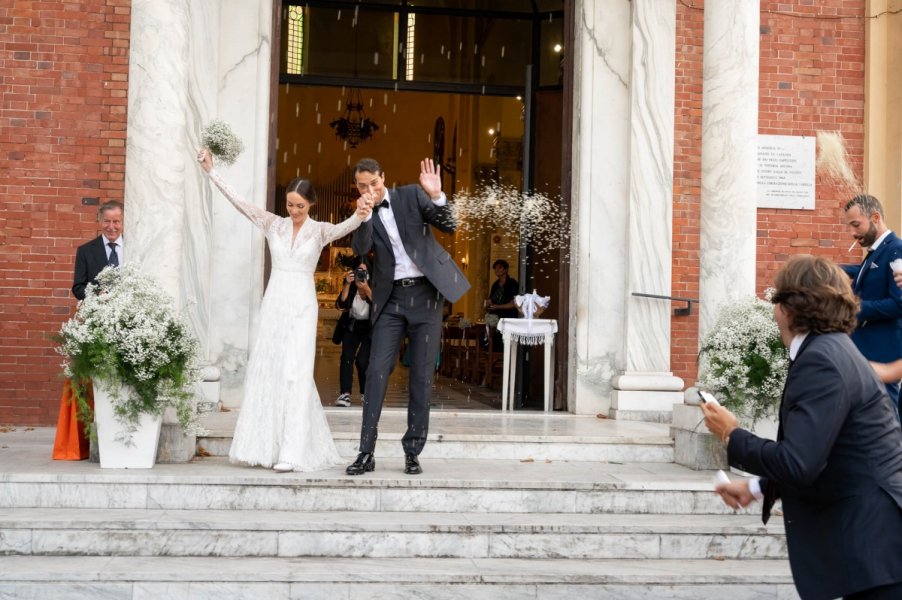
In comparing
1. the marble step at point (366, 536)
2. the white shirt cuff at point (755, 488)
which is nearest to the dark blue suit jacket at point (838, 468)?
the white shirt cuff at point (755, 488)

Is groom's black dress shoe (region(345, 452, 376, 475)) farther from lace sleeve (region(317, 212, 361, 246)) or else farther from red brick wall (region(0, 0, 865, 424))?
red brick wall (region(0, 0, 865, 424))

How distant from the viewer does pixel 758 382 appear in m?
6.88

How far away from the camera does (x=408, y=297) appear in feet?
21.1

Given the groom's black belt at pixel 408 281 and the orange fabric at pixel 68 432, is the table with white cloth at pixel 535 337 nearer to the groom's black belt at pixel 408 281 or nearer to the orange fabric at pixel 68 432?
the groom's black belt at pixel 408 281

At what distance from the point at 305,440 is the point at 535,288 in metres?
5.11

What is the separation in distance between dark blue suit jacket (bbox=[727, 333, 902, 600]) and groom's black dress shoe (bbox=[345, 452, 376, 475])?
3811 millimetres

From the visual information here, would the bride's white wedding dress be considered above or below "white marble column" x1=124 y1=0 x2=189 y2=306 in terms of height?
below

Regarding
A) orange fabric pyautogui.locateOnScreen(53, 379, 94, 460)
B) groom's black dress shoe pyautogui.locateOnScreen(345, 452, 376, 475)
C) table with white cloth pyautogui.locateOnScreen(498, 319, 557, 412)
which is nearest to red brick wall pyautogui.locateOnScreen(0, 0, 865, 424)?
orange fabric pyautogui.locateOnScreen(53, 379, 94, 460)

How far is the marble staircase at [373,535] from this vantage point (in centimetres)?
500

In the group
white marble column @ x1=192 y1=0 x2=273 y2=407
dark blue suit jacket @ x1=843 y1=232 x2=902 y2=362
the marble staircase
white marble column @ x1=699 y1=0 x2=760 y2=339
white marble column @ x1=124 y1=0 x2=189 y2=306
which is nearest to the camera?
the marble staircase

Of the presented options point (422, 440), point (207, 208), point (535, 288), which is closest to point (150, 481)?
point (422, 440)

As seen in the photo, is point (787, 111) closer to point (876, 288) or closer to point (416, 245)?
point (876, 288)

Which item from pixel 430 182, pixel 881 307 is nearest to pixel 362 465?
pixel 430 182

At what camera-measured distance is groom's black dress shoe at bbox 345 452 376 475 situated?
638cm
